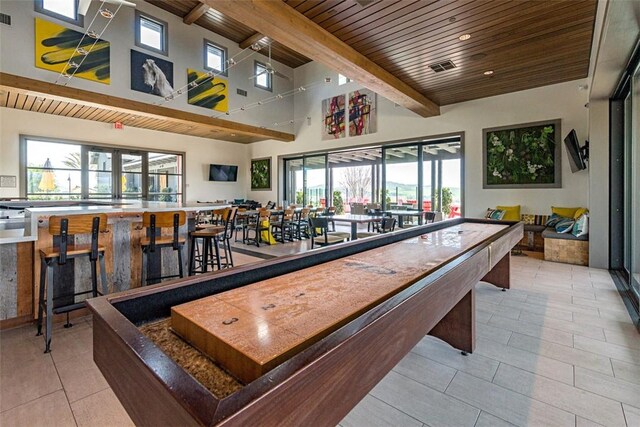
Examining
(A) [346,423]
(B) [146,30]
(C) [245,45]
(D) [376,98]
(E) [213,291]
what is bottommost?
(A) [346,423]

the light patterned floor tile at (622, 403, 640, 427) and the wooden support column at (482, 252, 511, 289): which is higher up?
the wooden support column at (482, 252, 511, 289)

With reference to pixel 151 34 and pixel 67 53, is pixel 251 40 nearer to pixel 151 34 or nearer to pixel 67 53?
pixel 151 34

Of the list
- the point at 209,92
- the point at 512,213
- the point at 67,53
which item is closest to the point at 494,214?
the point at 512,213

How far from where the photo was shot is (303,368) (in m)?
0.64

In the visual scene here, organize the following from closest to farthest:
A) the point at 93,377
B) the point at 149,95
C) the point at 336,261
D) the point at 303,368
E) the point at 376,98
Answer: the point at 303,368
the point at 336,261
the point at 93,377
the point at 149,95
the point at 376,98

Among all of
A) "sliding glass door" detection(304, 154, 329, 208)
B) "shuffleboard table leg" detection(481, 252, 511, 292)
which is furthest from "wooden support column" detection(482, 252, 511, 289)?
"sliding glass door" detection(304, 154, 329, 208)

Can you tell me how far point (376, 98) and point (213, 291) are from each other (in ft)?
27.9

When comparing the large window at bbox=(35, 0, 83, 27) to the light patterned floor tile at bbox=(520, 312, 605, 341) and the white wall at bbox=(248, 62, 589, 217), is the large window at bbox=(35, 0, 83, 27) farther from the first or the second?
the light patterned floor tile at bbox=(520, 312, 605, 341)

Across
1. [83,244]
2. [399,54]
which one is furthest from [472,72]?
[83,244]

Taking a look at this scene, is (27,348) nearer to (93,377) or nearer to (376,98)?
(93,377)

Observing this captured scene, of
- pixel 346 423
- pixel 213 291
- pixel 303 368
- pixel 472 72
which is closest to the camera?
pixel 303 368

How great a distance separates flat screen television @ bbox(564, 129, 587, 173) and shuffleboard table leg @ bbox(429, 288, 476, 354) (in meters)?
4.99

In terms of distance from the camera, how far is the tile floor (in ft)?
5.36

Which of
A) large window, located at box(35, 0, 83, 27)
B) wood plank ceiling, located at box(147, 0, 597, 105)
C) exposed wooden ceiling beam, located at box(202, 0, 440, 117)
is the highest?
large window, located at box(35, 0, 83, 27)
